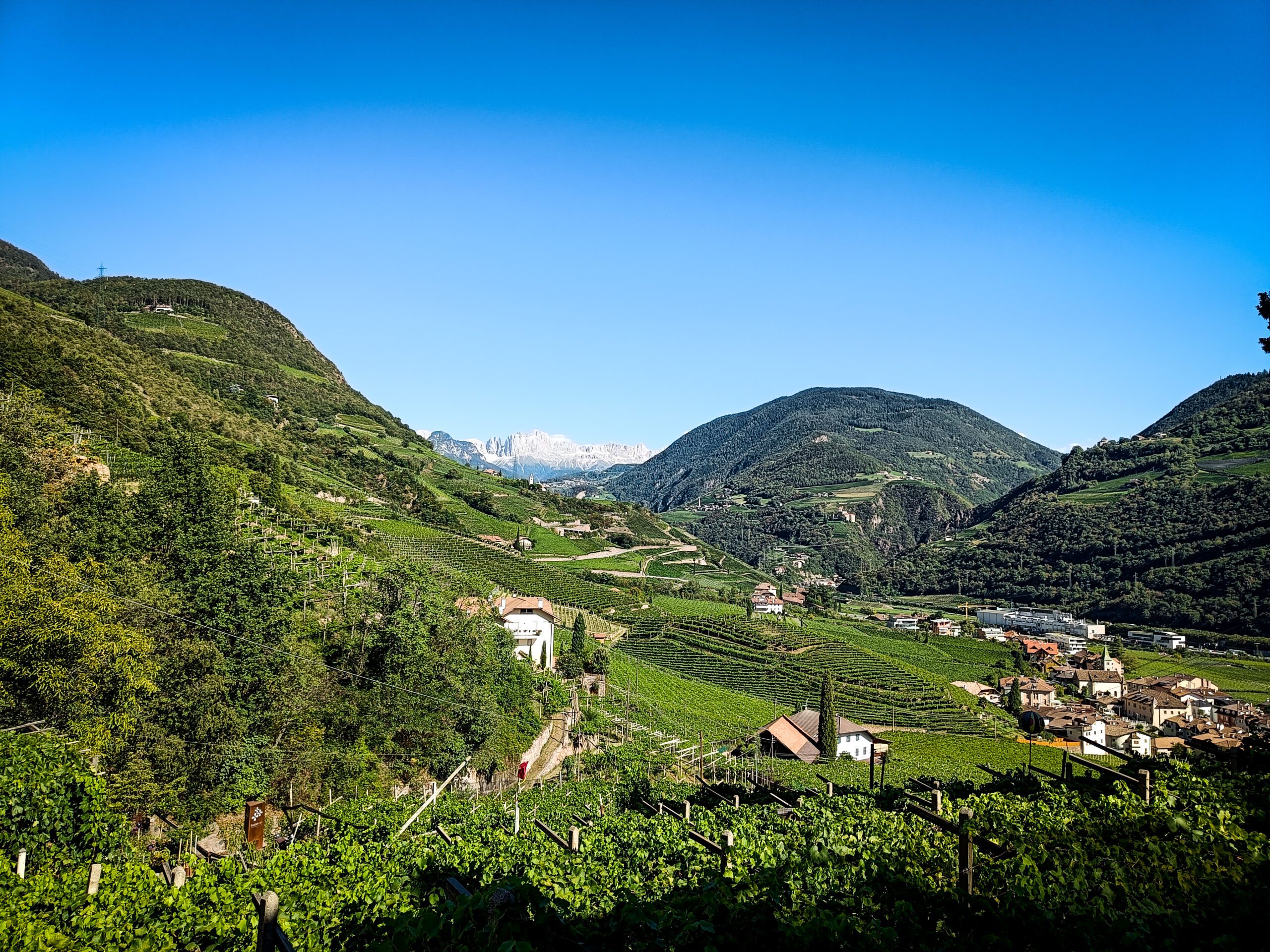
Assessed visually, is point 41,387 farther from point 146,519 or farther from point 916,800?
point 916,800

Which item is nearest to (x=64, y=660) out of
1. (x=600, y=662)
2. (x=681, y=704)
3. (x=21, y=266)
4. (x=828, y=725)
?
(x=600, y=662)

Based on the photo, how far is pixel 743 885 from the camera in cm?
577

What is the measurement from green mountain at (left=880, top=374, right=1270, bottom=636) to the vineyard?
102 m

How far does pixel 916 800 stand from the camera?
9.81m

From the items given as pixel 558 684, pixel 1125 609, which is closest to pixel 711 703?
pixel 558 684

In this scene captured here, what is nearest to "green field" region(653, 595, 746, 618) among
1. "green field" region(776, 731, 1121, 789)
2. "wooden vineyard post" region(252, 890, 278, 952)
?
"green field" region(776, 731, 1121, 789)

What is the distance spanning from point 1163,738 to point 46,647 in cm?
5954

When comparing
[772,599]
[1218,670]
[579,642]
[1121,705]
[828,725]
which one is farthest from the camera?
[772,599]

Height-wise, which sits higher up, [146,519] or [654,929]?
[146,519]

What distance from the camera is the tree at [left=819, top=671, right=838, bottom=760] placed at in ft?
113

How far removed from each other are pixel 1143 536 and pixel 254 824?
135 meters

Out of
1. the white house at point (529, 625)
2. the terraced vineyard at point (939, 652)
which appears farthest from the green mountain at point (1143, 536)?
the white house at point (529, 625)

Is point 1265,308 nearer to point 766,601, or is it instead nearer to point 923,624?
point 766,601

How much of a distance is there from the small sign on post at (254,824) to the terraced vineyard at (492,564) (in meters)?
22.6
